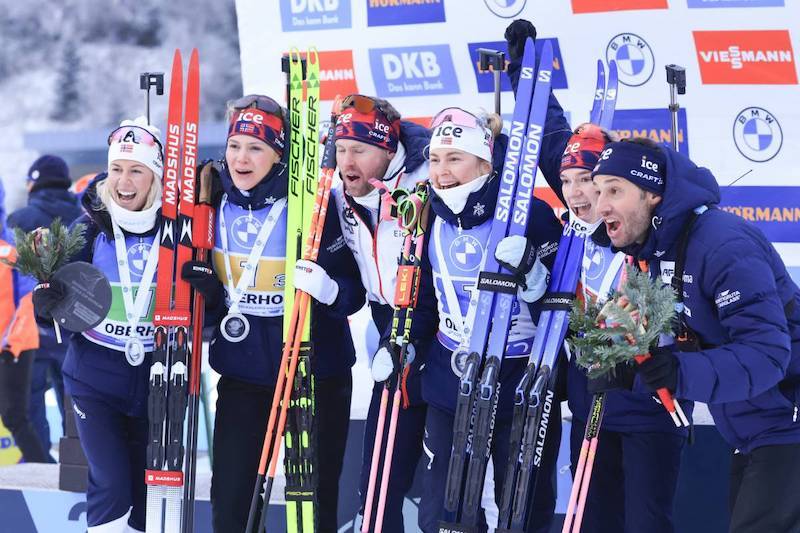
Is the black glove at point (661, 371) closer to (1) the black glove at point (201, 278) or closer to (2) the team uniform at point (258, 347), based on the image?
(2) the team uniform at point (258, 347)

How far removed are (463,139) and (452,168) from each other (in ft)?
0.39

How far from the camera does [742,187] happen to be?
5262mm

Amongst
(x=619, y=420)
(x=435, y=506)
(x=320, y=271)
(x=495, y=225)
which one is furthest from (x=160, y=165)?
(x=619, y=420)

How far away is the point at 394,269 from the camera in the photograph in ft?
13.5

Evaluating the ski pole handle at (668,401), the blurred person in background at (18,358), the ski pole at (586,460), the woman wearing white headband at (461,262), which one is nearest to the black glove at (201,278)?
the woman wearing white headband at (461,262)

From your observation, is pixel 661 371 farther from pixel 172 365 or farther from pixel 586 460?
pixel 172 365

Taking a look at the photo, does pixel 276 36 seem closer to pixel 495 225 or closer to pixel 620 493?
pixel 495 225

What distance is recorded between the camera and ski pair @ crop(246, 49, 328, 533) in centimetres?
409

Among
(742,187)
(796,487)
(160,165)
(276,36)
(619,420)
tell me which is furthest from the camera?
(276,36)

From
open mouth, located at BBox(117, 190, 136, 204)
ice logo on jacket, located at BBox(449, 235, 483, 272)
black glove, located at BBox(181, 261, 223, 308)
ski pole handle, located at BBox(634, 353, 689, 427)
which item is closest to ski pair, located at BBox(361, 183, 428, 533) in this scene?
ice logo on jacket, located at BBox(449, 235, 483, 272)

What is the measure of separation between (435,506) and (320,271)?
97 centimetres

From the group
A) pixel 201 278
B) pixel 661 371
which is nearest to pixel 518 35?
pixel 201 278

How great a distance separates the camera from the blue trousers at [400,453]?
13.4ft

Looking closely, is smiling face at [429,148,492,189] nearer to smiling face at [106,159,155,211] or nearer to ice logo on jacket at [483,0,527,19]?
smiling face at [106,159,155,211]
